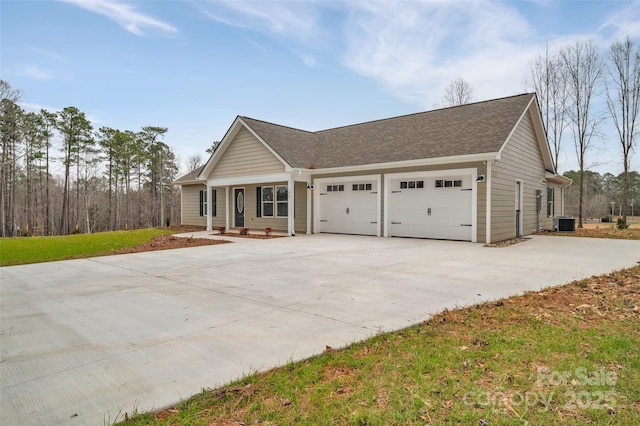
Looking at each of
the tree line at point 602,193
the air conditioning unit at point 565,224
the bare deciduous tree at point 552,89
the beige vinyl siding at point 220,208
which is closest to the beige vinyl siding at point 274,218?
the beige vinyl siding at point 220,208

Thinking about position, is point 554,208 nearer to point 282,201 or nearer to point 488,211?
point 488,211

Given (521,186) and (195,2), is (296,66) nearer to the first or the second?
(195,2)

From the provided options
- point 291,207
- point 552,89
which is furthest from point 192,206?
point 552,89

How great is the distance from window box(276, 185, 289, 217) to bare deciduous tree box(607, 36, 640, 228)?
63.0 feet

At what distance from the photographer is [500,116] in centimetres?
1296

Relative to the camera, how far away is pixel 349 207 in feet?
49.2

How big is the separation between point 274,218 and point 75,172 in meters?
31.6

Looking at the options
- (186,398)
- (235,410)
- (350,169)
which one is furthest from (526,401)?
(350,169)

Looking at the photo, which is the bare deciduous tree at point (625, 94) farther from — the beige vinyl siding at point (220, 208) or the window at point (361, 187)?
the beige vinyl siding at point (220, 208)

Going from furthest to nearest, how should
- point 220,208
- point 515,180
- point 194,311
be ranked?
point 220,208, point 515,180, point 194,311

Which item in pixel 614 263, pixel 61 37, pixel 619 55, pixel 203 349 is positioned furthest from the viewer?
pixel 619 55

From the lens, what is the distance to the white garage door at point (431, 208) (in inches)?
478

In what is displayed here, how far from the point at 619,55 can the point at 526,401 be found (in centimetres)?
Result: 2611

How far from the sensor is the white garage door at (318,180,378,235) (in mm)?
14312
